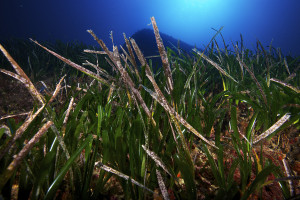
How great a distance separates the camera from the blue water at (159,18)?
216 feet

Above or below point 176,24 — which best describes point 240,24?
above

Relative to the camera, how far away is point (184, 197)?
0.79 m

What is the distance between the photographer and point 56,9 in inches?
3078

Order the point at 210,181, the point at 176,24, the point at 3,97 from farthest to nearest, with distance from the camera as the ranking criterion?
the point at 176,24 → the point at 3,97 → the point at 210,181

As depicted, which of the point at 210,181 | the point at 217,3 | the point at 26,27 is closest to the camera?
the point at 210,181

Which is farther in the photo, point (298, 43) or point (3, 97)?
point (298, 43)

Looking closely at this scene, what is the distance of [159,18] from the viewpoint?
13538cm

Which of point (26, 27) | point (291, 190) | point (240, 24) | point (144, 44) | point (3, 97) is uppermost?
point (240, 24)

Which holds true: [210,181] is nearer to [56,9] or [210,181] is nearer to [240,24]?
[56,9]

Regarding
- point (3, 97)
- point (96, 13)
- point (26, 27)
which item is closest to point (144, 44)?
point (3, 97)

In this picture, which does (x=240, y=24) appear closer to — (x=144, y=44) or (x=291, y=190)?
(x=144, y=44)

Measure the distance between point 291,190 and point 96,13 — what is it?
420ft

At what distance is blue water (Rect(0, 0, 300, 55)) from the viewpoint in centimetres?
6583

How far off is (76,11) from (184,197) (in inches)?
4369
